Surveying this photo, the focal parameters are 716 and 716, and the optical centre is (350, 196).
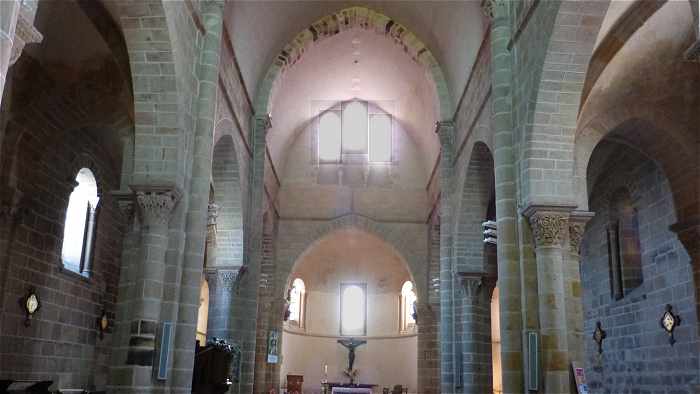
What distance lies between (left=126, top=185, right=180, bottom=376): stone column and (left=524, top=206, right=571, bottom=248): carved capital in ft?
18.5

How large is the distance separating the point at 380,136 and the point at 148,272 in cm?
1826

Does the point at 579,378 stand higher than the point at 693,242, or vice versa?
the point at 693,242

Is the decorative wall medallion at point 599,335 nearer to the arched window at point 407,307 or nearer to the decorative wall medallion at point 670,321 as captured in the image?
the decorative wall medallion at point 670,321

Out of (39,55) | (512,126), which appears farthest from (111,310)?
(512,126)

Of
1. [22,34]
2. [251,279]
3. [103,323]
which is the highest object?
[22,34]

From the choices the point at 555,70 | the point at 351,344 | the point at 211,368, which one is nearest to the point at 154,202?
the point at 211,368

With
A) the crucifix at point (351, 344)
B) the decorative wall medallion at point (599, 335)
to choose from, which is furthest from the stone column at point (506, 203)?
the crucifix at point (351, 344)

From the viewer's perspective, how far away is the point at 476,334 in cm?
1720

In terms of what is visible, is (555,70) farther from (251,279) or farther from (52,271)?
(251,279)

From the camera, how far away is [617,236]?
17625 mm

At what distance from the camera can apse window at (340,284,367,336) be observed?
32.2 m

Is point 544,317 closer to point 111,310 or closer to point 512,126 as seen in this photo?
point 512,126

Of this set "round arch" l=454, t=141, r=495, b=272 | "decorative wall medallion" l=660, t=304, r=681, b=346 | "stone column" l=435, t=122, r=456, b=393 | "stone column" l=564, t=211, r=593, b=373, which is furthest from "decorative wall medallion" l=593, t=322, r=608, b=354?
"stone column" l=564, t=211, r=593, b=373

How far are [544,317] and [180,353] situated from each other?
5618 millimetres
